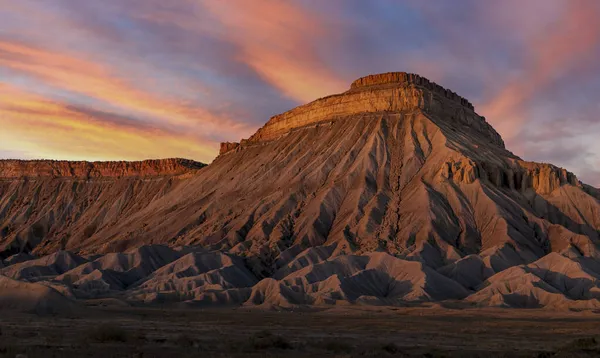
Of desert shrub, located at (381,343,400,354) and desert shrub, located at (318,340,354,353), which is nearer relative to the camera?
desert shrub, located at (381,343,400,354)

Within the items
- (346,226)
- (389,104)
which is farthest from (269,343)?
(389,104)

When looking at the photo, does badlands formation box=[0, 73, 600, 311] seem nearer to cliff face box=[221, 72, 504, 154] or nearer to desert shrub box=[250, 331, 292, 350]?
cliff face box=[221, 72, 504, 154]

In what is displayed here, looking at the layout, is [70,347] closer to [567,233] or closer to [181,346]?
[181,346]

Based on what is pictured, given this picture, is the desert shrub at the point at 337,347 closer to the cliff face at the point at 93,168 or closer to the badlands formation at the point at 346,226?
the badlands formation at the point at 346,226

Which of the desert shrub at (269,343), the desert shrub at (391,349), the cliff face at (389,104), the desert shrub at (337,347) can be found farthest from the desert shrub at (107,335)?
the cliff face at (389,104)

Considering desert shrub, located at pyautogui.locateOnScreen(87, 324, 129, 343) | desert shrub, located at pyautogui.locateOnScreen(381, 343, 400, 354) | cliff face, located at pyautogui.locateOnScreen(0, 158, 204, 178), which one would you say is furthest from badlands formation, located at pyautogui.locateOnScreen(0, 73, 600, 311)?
desert shrub, located at pyautogui.locateOnScreen(381, 343, 400, 354)

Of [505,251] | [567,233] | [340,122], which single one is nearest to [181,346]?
[505,251]
